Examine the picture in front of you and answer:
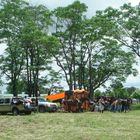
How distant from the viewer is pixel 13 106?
132ft

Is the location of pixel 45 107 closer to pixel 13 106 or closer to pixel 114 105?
pixel 13 106

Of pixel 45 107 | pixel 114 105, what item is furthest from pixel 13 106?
pixel 114 105

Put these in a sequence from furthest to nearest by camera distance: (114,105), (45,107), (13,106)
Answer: (114,105) → (45,107) → (13,106)

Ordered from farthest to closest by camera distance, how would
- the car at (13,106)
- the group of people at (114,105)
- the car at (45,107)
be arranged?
the car at (45,107) < the group of people at (114,105) < the car at (13,106)

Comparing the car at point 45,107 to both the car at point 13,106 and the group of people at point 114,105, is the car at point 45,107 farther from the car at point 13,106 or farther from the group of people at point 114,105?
the car at point 13,106

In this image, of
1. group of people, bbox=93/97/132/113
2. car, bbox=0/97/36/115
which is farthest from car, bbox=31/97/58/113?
car, bbox=0/97/36/115

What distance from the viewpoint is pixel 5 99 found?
4078cm

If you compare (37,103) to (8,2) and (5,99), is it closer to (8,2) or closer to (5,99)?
(5,99)

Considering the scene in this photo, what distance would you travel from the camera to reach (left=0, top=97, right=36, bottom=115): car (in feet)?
131

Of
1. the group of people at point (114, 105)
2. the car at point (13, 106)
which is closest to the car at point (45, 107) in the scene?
the group of people at point (114, 105)

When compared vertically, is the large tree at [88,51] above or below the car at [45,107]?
above

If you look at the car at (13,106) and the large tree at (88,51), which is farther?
the large tree at (88,51)

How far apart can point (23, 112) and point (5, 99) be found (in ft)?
6.45

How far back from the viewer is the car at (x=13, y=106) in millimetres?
40050
